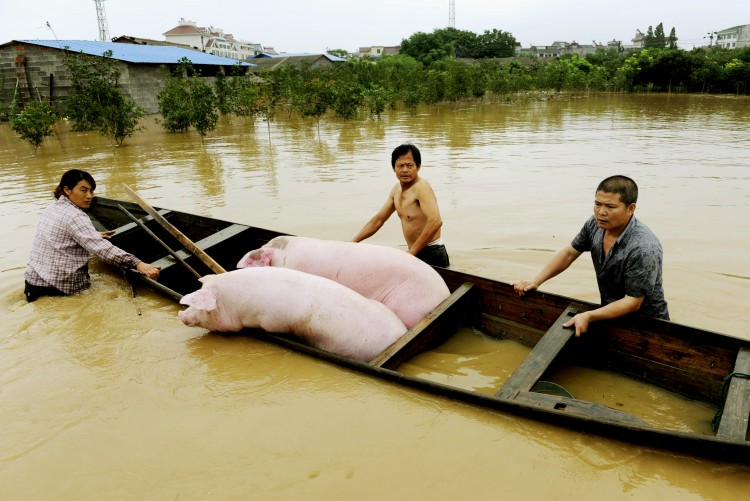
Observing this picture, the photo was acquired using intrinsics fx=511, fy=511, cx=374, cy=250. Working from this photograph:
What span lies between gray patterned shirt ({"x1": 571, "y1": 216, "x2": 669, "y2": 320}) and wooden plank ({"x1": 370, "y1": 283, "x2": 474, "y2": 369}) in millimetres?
1023

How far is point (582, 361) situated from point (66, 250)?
4.75m

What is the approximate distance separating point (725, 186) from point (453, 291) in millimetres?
7504

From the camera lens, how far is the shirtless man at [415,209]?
4816 mm

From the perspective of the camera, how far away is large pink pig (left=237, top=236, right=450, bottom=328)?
400 cm

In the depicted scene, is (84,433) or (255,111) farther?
(255,111)

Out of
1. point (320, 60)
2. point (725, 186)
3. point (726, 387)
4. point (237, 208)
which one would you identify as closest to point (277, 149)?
point (237, 208)

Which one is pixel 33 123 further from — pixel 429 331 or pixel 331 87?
pixel 429 331

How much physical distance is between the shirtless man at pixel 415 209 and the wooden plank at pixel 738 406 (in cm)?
260

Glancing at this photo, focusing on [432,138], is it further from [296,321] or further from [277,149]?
[296,321]

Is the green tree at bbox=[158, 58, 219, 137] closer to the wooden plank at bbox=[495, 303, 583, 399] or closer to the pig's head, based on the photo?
the pig's head

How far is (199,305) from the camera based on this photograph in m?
3.92

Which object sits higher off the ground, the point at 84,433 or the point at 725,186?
the point at 725,186

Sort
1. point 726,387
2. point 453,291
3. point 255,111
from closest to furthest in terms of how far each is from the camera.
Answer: point 726,387 < point 453,291 < point 255,111

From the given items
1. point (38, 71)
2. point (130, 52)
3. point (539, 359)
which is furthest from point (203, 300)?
point (130, 52)
